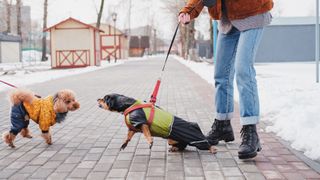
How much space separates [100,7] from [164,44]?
11925cm

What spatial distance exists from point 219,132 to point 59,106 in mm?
1700

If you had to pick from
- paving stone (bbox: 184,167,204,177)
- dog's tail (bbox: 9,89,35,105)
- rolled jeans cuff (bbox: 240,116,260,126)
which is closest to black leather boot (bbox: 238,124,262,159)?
rolled jeans cuff (bbox: 240,116,260,126)

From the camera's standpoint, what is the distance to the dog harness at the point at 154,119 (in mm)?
4219

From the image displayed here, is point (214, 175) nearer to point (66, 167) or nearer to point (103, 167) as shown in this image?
point (103, 167)

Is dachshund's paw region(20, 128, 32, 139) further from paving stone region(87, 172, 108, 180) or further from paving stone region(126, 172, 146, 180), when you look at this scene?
paving stone region(126, 172, 146, 180)

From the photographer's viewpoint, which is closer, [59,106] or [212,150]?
[212,150]

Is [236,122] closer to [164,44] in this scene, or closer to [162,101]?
[162,101]

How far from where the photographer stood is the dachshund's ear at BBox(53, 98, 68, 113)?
15.9 feet

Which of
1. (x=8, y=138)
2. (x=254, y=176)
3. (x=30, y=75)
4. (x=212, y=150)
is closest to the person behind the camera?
(x=254, y=176)

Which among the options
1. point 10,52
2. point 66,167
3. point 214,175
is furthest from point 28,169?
point 10,52

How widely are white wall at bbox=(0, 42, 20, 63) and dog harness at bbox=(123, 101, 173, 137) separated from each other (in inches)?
1649

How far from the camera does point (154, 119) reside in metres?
4.23

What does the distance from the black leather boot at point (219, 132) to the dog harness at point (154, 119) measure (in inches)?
25.1

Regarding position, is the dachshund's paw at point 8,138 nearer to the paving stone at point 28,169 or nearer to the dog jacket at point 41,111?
the dog jacket at point 41,111
